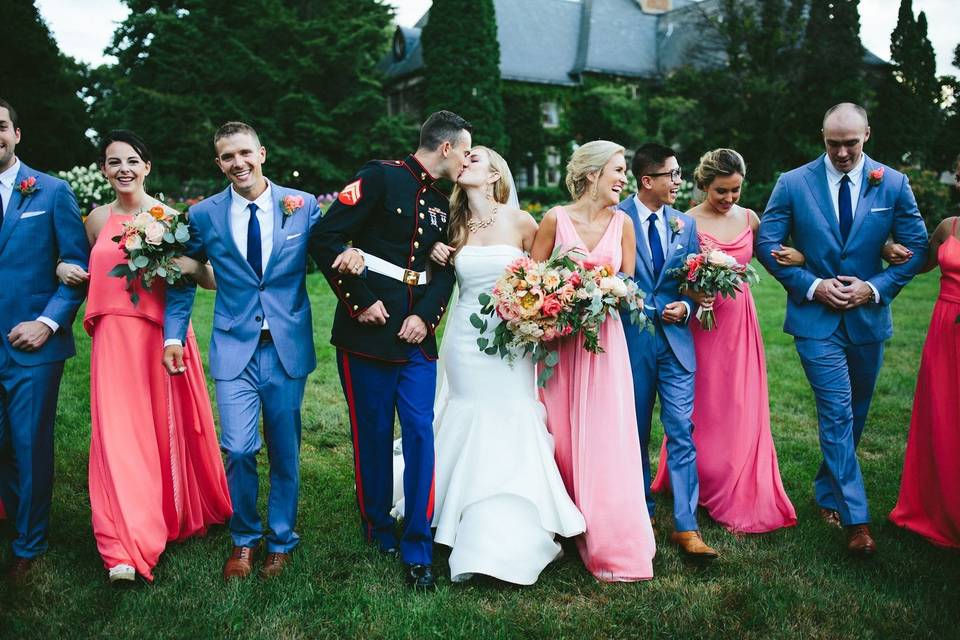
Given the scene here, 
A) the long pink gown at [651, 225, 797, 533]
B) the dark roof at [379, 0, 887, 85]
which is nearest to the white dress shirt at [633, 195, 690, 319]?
the long pink gown at [651, 225, 797, 533]

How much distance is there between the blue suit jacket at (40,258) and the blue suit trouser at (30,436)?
0.10 meters

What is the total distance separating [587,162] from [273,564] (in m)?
3.13

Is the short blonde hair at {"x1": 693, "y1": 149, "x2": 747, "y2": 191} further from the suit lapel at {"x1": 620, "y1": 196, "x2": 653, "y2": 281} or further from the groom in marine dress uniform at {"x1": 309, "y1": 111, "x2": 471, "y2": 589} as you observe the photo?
the groom in marine dress uniform at {"x1": 309, "y1": 111, "x2": 471, "y2": 589}

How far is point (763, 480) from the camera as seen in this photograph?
509 cm

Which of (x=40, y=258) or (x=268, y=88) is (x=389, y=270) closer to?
(x=40, y=258)

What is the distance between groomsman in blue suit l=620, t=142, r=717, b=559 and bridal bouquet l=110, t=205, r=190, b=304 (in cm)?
282

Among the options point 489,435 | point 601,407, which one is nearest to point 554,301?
Result: point 601,407

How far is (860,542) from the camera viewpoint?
4.49 meters

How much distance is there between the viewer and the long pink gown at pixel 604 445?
14.1 ft

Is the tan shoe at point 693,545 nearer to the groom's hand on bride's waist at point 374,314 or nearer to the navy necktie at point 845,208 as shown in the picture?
the navy necktie at point 845,208

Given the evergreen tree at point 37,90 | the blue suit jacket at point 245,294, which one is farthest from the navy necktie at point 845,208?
the evergreen tree at point 37,90

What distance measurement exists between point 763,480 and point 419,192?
309 centimetres

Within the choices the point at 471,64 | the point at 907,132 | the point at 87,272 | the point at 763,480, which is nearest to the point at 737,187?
the point at 763,480

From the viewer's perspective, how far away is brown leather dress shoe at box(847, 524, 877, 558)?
445cm
